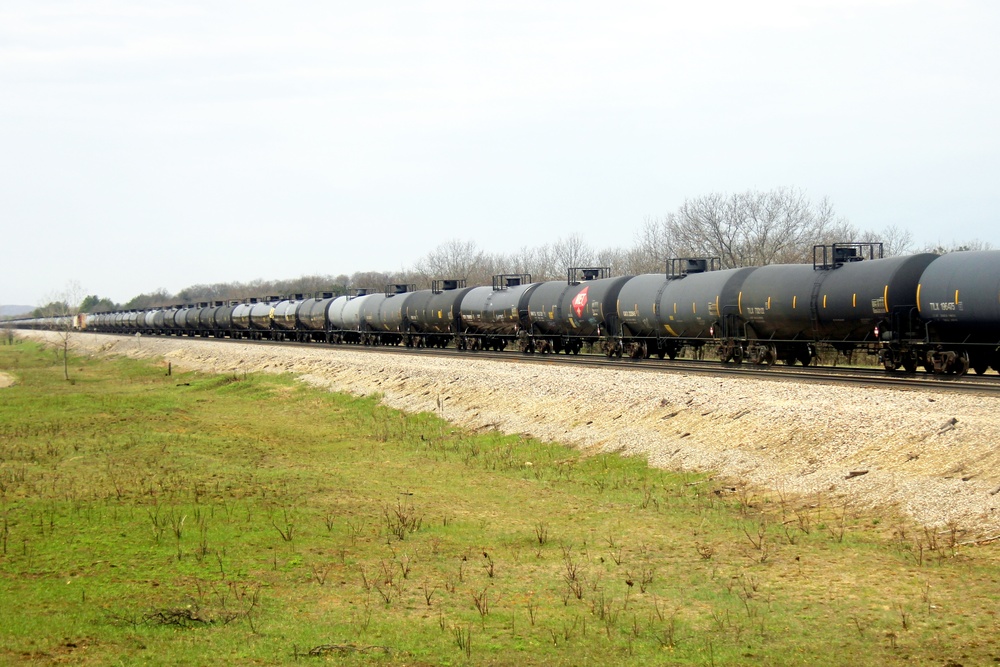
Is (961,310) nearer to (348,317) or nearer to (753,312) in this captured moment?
(753,312)

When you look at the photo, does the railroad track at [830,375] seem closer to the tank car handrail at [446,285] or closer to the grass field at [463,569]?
the grass field at [463,569]

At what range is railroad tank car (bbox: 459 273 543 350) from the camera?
156 feet

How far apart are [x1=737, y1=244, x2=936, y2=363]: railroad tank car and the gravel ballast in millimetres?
5143

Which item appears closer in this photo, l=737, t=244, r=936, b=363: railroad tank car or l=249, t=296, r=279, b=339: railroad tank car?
l=737, t=244, r=936, b=363: railroad tank car

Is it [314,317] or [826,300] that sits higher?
[826,300]

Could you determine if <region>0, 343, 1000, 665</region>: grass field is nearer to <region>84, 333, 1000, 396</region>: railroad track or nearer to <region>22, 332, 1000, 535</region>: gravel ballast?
<region>22, 332, 1000, 535</region>: gravel ballast

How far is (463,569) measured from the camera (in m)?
13.3

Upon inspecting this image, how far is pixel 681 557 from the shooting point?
44.4 feet

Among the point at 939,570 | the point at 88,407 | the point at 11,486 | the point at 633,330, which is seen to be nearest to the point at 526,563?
the point at 939,570

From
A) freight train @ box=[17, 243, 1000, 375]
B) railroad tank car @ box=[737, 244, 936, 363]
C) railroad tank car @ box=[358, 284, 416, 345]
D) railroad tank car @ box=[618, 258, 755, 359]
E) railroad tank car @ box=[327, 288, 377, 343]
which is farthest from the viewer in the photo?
railroad tank car @ box=[327, 288, 377, 343]

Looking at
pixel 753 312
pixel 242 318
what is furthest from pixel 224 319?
pixel 753 312

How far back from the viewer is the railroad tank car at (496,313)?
156 ft

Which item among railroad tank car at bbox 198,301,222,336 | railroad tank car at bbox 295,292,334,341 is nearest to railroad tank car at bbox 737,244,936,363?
railroad tank car at bbox 295,292,334,341

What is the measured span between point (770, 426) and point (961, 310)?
27.4 ft
